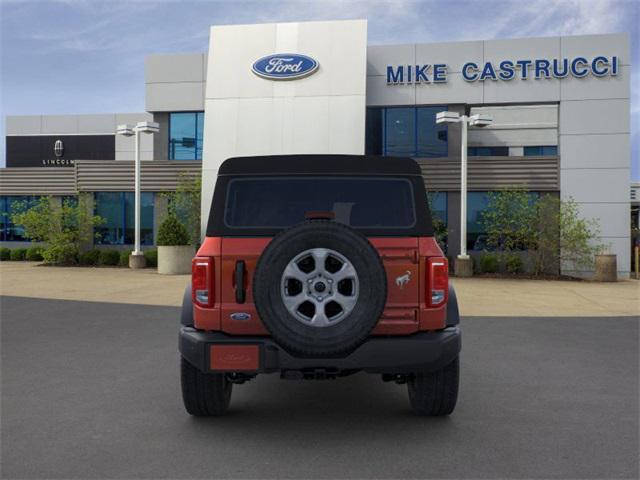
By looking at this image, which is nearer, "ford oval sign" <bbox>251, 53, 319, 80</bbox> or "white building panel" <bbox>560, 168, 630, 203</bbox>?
"white building panel" <bbox>560, 168, 630, 203</bbox>

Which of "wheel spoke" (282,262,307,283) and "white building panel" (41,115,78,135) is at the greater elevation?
"white building panel" (41,115,78,135)

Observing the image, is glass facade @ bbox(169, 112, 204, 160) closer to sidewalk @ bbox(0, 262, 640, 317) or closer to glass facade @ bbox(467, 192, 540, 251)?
sidewalk @ bbox(0, 262, 640, 317)

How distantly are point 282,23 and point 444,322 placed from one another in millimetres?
21742

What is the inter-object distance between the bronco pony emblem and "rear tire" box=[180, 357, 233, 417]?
1532 mm

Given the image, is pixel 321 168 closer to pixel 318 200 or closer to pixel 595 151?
pixel 318 200

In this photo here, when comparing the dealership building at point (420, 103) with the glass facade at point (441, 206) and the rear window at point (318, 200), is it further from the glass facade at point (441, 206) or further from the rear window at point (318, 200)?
the rear window at point (318, 200)

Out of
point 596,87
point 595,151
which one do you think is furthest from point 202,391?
point 596,87

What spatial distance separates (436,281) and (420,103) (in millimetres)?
20309

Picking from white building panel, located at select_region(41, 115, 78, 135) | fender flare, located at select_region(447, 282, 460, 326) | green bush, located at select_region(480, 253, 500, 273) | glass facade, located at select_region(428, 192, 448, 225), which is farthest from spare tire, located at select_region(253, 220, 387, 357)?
white building panel, located at select_region(41, 115, 78, 135)

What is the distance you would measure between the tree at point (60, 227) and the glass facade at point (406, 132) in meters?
12.3

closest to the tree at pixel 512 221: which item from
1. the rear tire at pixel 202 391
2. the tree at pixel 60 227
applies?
the tree at pixel 60 227

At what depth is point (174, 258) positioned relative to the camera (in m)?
19.7

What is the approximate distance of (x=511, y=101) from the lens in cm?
2245

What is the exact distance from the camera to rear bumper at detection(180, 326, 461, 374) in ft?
12.6
